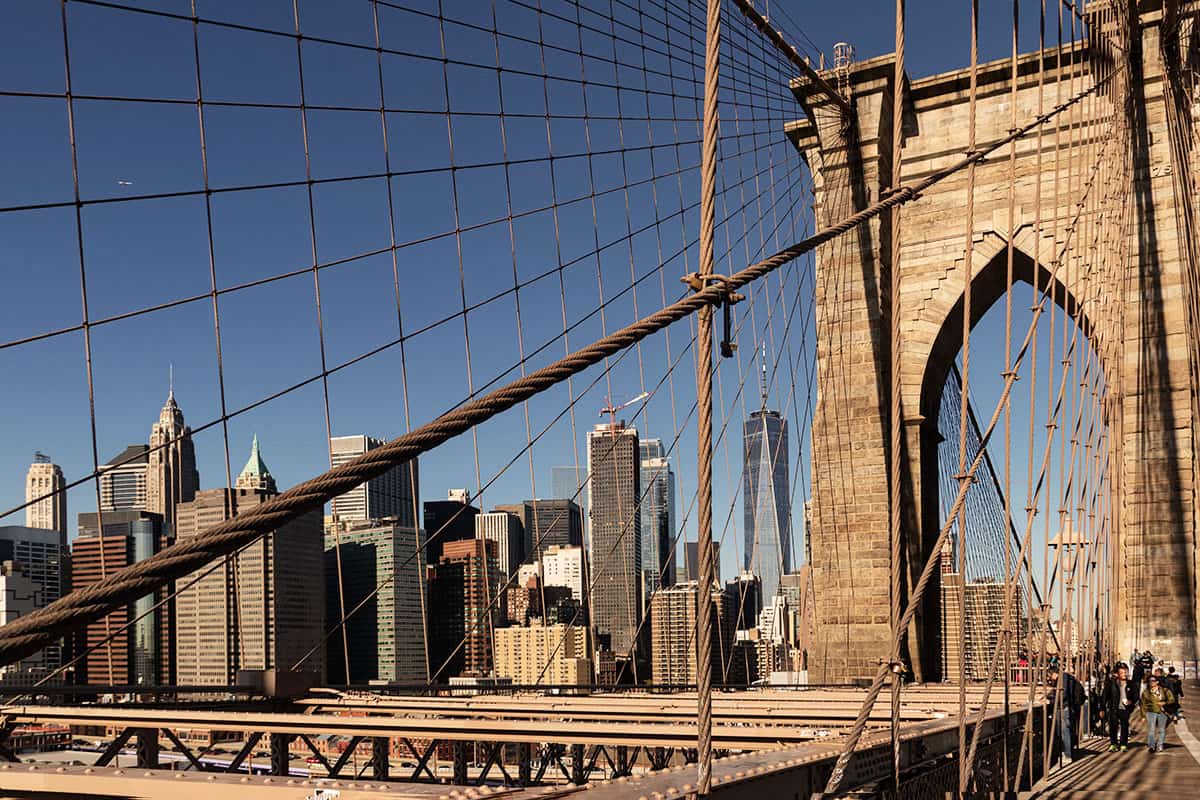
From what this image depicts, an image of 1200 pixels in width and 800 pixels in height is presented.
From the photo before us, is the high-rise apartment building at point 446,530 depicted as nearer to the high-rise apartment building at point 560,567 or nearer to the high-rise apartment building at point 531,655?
the high-rise apartment building at point 531,655

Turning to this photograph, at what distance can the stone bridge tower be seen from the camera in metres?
Answer: 11.7

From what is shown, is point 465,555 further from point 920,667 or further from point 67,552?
point 67,552

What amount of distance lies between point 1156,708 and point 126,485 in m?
10.1

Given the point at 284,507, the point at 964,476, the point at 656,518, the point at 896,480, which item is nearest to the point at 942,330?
the point at 964,476

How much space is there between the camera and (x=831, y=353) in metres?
13.1

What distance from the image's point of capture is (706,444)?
2.43 meters

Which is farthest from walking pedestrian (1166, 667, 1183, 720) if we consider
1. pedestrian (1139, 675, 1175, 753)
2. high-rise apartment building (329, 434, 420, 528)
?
high-rise apartment building (329, 434, 420, 528)

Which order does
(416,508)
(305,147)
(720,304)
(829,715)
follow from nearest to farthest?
(720,304)
(829,715)
(305,147)
(416,508)

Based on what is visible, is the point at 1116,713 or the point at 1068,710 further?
the point at 1116,713

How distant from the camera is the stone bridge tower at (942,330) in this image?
460 inches

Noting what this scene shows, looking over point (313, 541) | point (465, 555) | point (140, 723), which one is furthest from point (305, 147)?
point (465, 555)

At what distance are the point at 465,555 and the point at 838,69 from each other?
27.2 metres

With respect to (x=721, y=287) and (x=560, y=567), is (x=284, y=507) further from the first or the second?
(x=560, y=567)

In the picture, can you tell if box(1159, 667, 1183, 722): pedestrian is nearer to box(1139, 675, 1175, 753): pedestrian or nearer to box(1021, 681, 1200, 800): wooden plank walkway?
box(1139, 675, 1175, 753): pedestrian
